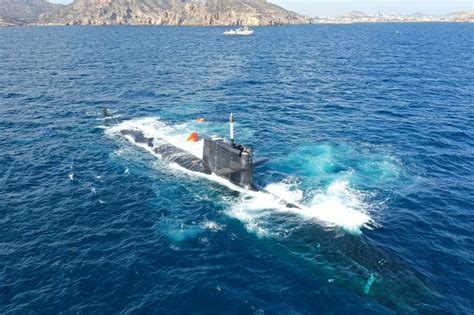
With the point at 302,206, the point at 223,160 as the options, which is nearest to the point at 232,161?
the point at 223,160

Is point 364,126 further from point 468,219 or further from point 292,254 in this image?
point 292,254

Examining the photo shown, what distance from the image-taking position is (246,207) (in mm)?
40594

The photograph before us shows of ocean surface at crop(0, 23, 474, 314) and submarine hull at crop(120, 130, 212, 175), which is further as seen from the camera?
submarine hull at crop(120, 130, 212, 175)

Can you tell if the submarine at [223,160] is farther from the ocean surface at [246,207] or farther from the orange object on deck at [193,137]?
the orange object on deck at [193,137]

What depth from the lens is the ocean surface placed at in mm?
29156

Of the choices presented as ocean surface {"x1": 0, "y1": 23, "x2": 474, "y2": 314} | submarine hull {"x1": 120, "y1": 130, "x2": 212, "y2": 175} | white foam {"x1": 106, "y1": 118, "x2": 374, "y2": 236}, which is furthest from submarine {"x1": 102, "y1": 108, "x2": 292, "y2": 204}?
ocean surface {"x1": 0, "y1": 23, "x2": 474, "y2": 314}

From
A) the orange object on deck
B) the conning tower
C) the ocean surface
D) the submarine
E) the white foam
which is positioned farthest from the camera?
the orange object on deck

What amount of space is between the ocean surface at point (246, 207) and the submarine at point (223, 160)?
3.85ft

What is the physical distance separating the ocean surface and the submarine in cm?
117

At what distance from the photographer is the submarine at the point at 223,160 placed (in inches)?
1655

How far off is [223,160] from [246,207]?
22.2ft

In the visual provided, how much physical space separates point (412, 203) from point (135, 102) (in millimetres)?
60169

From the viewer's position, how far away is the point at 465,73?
103 m

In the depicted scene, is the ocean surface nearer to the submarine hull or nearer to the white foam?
the white foam
